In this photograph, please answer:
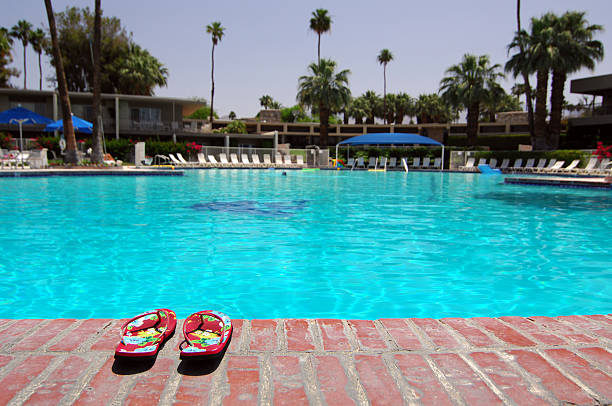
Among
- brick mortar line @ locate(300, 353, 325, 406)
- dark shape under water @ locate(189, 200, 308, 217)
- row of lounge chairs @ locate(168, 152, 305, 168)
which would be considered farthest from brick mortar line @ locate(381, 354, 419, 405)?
row of lounge chairs @ locate(168, 152, 305, 168)

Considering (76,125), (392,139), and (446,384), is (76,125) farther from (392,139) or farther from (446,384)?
(446,384)

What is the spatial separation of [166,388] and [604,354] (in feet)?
6.13

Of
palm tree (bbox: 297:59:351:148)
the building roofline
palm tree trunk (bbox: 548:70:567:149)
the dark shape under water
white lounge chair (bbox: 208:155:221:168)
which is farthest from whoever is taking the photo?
palm tree (bbox: 297:59:351:148)

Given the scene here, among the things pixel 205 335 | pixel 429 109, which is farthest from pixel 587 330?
pixel 429 109

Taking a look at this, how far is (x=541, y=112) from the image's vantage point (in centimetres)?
3114

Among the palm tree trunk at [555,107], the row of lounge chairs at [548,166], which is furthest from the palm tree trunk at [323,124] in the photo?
the palm tree trunk at [555,107]

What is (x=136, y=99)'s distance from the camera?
36.8 m

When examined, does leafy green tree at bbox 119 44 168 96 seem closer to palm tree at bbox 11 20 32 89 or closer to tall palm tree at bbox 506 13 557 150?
palm tree at bbox 11 20 32 89

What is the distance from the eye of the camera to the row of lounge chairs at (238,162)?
3004cm

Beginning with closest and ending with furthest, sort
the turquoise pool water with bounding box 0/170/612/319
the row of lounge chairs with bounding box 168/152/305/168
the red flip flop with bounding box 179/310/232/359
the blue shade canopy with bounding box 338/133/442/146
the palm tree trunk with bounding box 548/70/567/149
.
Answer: the red flip flop with bounding box 179/310/232/359, the turquoise pool water with bounding box 0/170/612/319, the blue shade canopy with bounding box 338/133/442/146, the row of lounge chairs with bounding box 168/152/305/168, the palm tree trunk with bounding box 548/70/567/149

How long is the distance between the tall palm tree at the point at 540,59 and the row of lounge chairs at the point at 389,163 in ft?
23.3

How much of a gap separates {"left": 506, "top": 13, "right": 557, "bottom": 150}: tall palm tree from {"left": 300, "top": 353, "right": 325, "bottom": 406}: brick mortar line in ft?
112

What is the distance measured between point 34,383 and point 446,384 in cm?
158

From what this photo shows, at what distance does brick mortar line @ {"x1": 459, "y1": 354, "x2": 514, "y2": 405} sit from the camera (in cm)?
165
